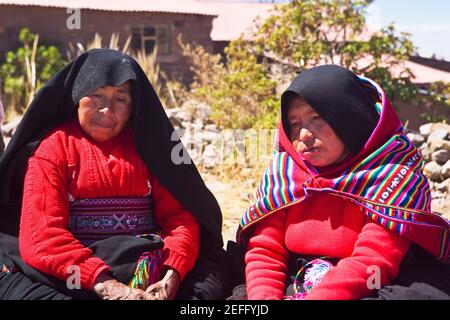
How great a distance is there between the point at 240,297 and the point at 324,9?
18.5 feet

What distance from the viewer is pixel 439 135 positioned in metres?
6.30

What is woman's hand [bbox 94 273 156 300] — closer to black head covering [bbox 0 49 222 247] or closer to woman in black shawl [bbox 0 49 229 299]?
woman in black shawl [bbox 0 49 229 299]

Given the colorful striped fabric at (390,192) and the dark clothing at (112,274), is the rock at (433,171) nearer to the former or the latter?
the colorful striped fabric at (390,192)

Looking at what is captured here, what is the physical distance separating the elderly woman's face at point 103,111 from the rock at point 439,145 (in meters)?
4.62

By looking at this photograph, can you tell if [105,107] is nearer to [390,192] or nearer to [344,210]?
[344,210]

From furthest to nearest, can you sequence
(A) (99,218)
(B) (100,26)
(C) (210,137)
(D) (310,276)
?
(B) (100,26)
(C) (210,137)
(A) (99,218)
(D) (310,276)

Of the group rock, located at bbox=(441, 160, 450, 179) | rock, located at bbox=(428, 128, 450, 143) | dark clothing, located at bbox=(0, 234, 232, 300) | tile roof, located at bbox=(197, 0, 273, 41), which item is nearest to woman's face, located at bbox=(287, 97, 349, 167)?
dark clothing, located at bbox=(0, 234, 232, 300)

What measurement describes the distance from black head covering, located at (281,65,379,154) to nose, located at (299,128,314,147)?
0.31 ft

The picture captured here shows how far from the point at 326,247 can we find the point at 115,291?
34.9 inches

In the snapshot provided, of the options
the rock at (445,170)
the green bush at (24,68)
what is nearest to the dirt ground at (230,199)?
the rock at (445,170)

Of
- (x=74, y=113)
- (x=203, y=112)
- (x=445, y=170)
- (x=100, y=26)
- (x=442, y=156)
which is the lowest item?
(x=445, y=170)

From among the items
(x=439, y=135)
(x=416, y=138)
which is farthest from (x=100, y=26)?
(x=439, y=135)

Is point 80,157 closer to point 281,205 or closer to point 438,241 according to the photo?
point 281,205

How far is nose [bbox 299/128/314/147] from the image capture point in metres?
2.27
